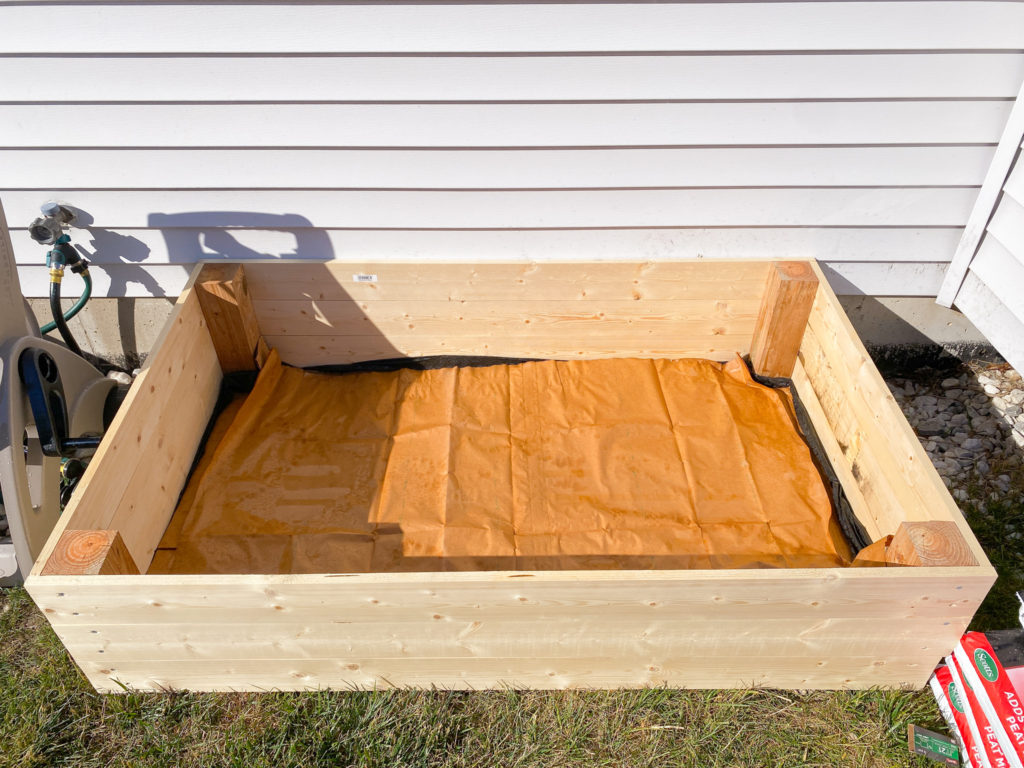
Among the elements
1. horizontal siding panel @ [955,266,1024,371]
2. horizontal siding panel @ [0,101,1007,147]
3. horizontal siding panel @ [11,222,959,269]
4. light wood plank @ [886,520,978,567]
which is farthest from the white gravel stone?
horizontal siding panel @ [0,101,1007,147]

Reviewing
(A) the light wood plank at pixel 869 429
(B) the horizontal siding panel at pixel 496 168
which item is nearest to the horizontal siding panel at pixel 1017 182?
(B) the horizontal siding panel at pixel 496 168

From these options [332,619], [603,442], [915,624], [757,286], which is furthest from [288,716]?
[757,286]

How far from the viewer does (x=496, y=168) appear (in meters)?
2.80

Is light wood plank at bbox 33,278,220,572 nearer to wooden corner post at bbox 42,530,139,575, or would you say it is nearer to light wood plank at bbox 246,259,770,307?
wooden corner post at bbox 42,530,139,575

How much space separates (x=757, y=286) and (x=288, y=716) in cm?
242

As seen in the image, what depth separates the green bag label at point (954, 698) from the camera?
2029 millimetres

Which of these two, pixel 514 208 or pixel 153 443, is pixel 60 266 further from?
pixel 514 208

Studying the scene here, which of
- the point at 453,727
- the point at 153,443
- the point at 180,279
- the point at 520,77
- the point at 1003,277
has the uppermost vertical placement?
the point at 520,77

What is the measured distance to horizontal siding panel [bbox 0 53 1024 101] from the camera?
254 centimetres

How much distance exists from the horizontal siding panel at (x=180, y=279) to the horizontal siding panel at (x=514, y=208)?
0.21 m

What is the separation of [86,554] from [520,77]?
2.06 metres

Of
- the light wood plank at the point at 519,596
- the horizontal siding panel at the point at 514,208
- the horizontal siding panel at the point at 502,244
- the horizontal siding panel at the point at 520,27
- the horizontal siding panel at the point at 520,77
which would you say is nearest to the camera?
the light wood plank at the point at 519,596

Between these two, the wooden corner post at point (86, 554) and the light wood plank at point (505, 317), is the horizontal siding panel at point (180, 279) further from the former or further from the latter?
the wooden corner post at point (86, 554)

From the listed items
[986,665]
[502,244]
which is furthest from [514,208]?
[986,665]
